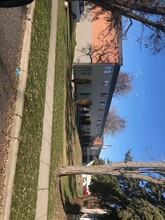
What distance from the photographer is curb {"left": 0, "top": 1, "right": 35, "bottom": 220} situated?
6874 millimetres

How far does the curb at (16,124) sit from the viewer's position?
271 inches

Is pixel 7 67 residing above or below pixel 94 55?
below

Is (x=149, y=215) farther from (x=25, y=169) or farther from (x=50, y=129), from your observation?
(x=25, y=169)

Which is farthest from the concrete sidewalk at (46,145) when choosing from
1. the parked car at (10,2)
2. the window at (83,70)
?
the window at (83,70)

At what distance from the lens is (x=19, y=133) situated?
26.3 ft

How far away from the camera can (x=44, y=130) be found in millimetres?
11719

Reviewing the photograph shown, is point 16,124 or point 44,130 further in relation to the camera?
point 44,130

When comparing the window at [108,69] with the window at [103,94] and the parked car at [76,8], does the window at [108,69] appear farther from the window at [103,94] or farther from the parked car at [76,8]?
the parked car at [76,8]

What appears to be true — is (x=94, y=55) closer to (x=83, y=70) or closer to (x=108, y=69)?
(x=83, y=70)

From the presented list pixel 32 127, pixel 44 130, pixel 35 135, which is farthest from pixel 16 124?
pixel 44 130

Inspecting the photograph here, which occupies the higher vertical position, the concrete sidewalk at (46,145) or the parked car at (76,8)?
the parked car at (76,8)

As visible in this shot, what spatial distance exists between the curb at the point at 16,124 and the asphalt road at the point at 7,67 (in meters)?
0.18

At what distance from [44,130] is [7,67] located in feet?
14.0

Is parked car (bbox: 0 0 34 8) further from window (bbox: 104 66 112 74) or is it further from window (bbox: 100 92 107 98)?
window (bbox: 100 92 107 98)
